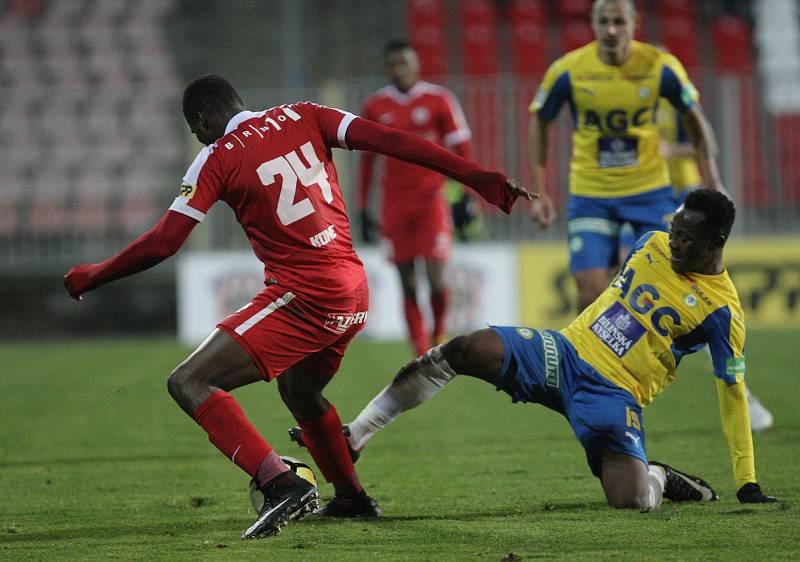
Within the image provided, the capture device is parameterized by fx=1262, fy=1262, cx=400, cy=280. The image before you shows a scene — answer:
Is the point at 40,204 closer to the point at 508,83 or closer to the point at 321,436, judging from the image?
the point at 508,83

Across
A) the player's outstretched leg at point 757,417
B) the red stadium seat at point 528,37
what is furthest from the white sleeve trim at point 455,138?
the red stadium seat at point 528,37

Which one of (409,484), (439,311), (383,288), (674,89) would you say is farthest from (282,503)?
(383,288)

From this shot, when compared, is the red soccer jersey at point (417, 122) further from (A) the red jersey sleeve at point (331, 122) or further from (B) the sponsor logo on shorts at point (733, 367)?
(B) the sponsor logo on shorts at point (733, 367)

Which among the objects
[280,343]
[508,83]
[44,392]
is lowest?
[44,392]

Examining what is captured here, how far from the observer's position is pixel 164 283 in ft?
52.3

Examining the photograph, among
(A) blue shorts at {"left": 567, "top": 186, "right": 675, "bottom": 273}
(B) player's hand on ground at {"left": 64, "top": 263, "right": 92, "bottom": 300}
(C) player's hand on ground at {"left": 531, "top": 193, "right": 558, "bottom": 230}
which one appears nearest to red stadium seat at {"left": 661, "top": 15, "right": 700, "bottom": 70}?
(A) blue shorts at {"left": 567, "top": 186, "right": 675, "bottom": 273}

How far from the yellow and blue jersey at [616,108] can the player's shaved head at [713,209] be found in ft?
6.83

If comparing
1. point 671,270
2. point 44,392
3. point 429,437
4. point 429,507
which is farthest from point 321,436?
point 44,392

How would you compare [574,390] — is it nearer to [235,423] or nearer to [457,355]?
[457,355]

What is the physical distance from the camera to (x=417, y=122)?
10.3m

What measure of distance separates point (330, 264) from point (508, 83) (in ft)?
36.3

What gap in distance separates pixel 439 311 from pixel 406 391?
5.47 m

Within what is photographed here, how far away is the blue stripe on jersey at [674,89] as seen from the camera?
6.84m

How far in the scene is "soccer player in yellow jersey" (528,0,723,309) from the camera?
6.86 metres
